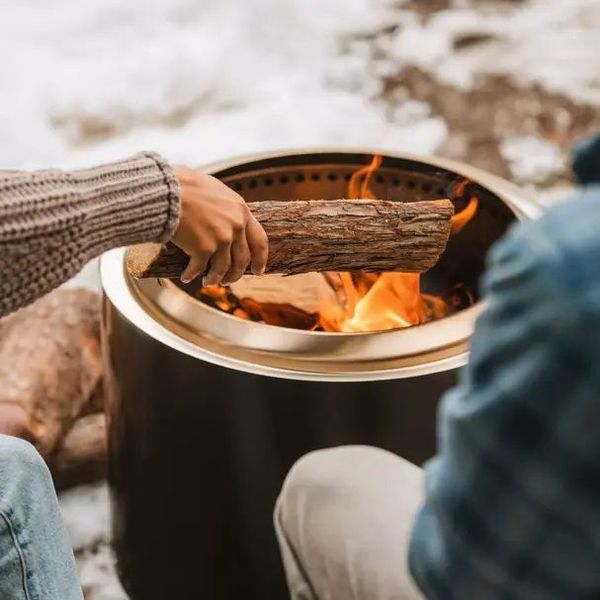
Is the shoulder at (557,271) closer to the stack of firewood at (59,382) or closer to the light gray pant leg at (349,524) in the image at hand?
the light gray pant leg at (349,524)

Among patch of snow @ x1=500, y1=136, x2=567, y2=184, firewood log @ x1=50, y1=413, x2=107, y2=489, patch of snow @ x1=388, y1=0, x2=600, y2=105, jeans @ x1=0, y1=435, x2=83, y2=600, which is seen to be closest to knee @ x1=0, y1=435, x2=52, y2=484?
jeans @ x1=0, y1=435, x2=83, y2=600

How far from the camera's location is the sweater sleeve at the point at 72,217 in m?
1.05

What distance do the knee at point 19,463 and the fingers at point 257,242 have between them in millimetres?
364

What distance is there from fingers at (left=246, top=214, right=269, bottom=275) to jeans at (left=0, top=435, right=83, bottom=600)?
0.36 m

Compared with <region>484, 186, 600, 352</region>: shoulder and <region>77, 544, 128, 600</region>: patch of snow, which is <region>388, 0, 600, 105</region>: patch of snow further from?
<region>484, 186, 600, 352</region>: shoulder

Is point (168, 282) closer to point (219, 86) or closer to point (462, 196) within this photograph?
point (462, 196)

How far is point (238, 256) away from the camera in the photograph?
1295 mm

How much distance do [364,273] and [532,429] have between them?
1.12 m

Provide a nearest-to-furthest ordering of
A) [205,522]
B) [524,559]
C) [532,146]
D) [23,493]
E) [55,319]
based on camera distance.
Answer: [524,559]
[23,493]
[205,522]
[55,319]
[532,146]

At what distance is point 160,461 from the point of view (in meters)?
1.55

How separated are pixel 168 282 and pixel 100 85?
2.03 metres

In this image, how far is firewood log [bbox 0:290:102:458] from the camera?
6.38 feet

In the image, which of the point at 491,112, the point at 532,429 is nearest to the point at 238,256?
the point at 532,429

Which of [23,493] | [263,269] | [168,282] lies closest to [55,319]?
[168,282]
